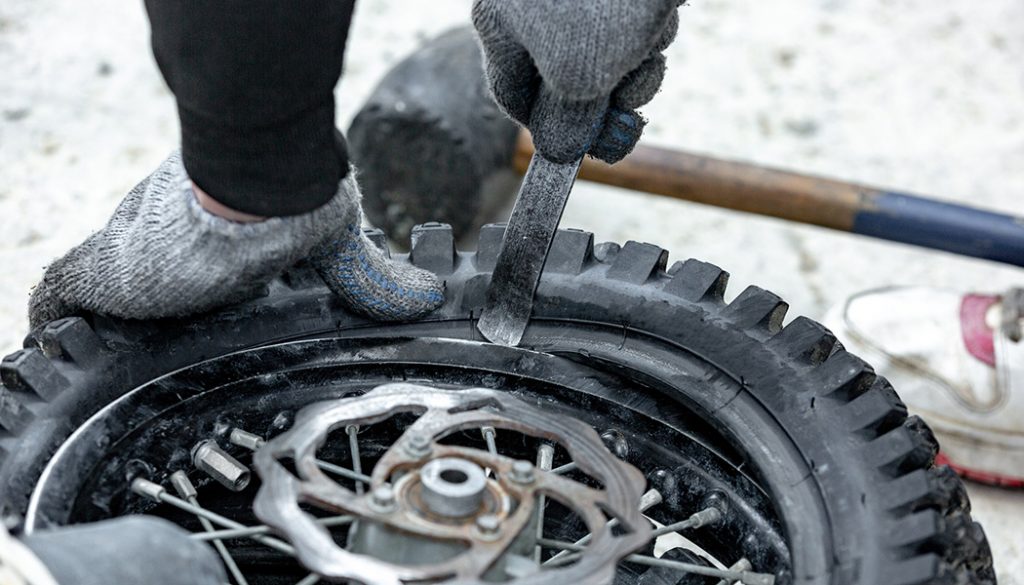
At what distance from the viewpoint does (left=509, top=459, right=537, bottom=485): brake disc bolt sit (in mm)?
1091

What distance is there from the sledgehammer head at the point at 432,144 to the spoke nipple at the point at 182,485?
103 centimetres

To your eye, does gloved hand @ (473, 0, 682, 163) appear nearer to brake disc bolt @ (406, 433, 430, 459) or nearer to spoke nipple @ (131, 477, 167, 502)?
brake disc bolt @ (406, 433, 430, 459)

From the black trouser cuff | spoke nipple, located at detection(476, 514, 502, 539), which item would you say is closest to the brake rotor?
spoke nipple, located at detection(476, 514, 502, 539)

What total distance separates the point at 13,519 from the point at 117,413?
22 centimetres

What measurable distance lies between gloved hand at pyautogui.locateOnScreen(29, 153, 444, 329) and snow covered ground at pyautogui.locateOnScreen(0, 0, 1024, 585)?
0.87 m

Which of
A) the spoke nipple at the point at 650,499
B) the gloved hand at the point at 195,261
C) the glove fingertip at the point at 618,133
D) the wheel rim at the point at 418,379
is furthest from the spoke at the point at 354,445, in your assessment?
the glove fingertip at the point at 618,133

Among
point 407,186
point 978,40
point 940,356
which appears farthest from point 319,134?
point 978,40

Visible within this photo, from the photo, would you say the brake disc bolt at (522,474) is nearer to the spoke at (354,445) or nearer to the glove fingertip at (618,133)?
the spoke at (354,445)

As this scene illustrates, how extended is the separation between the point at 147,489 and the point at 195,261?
24cm

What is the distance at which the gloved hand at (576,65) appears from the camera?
3.68ft

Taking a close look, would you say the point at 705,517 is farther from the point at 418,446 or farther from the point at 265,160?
the point at 265,160

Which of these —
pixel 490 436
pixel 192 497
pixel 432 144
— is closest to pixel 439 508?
pixel 490 436

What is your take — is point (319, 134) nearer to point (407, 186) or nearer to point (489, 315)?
point (489, 315)

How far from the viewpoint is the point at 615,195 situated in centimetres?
273
